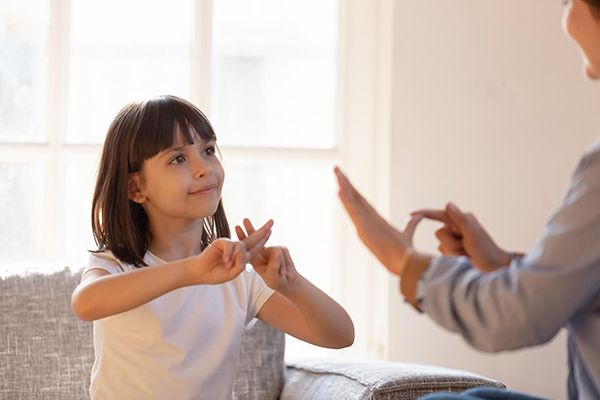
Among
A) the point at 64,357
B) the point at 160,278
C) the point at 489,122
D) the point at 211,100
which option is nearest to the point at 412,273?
the point at 160,278

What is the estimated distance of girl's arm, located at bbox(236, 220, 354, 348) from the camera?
1.85m

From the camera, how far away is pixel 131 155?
2.04 meters

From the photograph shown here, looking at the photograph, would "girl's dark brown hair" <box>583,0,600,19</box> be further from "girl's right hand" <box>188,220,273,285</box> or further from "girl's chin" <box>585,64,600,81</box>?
"girl's right hand" <box>188,220,273,285</box>

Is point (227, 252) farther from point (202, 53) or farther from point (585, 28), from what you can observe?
point (202, 53)

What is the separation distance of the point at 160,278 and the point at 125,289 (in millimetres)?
86

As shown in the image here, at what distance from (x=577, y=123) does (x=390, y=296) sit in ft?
2.25

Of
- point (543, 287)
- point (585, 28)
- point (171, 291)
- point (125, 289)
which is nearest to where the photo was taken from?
point (543, 287)

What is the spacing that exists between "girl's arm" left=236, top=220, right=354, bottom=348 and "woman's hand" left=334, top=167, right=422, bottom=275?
426mm

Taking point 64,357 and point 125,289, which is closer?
point 125,289

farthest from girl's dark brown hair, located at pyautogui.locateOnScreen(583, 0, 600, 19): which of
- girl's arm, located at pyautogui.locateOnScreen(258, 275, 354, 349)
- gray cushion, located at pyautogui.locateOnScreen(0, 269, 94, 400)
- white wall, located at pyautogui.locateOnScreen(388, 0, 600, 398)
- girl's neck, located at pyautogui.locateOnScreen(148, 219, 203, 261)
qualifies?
white wall, located at pyautogui.locateOnScreen(388, 0, 600, 398)

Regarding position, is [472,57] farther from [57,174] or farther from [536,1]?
[57,174]

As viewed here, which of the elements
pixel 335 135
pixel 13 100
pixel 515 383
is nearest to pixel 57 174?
pixel 13 100

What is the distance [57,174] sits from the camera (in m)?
2.87

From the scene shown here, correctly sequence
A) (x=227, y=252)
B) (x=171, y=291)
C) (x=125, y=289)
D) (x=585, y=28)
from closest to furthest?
(x=585, y=28), (x=227, y=252), (x=125, y=289), (x=171, y=291)
